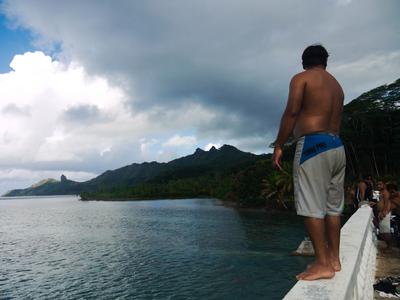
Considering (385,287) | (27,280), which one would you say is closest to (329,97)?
(385,287)

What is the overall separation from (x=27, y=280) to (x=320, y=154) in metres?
23.0

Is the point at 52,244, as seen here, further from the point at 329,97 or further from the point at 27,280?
the point at 329,97

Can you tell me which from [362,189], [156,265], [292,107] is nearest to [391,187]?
[362,189]

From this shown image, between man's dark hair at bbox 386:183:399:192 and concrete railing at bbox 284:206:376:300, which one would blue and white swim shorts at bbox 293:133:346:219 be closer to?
concrete railing at bbox 284:206:376:300

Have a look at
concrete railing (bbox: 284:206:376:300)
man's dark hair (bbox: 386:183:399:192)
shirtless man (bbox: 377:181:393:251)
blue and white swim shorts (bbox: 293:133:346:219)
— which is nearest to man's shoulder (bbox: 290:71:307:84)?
blue and white swim shorts (bbox: 293:133:346:219)

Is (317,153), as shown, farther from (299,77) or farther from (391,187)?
(391,187)

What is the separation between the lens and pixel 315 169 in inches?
130

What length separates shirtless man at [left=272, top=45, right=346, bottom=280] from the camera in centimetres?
332

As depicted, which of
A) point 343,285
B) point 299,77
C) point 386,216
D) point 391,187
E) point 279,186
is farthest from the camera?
point 279,186

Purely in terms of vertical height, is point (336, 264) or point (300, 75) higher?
point (300, 75)

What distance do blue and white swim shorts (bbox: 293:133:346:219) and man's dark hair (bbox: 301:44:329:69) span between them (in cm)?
77

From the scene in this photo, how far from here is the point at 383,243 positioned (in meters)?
9.99

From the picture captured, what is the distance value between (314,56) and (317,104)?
59 centimetres

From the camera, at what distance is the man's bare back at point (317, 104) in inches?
134
